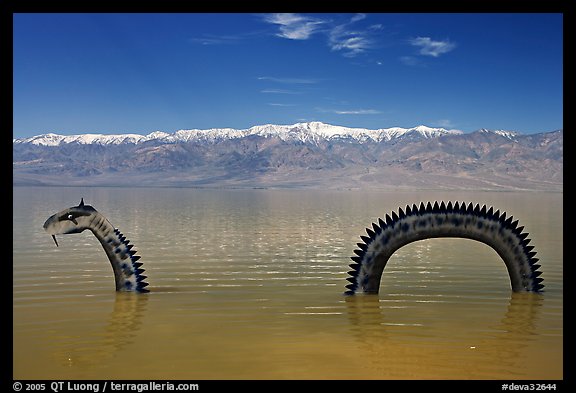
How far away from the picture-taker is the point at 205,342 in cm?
798

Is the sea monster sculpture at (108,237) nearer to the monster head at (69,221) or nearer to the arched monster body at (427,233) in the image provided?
the monster head at (69,221)

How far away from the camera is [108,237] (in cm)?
1174

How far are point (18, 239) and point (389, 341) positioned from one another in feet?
56.9

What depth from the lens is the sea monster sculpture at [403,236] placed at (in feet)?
36.5

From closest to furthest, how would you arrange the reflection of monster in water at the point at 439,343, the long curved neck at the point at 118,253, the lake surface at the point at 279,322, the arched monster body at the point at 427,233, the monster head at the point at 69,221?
the reflection of monster in water at the point at 439,343 < the lake surface at the point at 279,322 < the arched monster body at the point at 427,233 < the monster head at the point at 69,221 < the long curved neck at the point at 118,253

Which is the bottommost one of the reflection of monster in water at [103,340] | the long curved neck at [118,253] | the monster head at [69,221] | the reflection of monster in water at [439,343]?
the reflection of monster in water at [439,343]

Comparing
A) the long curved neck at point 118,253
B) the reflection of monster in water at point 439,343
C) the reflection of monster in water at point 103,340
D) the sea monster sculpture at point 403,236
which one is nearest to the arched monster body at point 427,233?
the sea monster sculpture at point 403,236

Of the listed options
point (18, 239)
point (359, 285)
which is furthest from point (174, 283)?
point (18, 239)

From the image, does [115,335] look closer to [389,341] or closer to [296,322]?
[296,322]

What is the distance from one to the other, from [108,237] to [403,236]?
585 cm

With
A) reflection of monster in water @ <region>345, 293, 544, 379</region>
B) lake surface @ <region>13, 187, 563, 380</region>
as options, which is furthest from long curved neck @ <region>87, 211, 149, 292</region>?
reflection of monster in water @ <region>345, 293, 544, 379</region>

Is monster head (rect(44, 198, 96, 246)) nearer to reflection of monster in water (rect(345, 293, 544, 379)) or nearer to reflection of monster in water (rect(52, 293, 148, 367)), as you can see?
reflection of monster in water (rect(52, 293, 148, 367))

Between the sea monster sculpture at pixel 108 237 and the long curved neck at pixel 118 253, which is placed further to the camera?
the long curved neck at pixel 118 253

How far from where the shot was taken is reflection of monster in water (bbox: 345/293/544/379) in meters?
6.87
